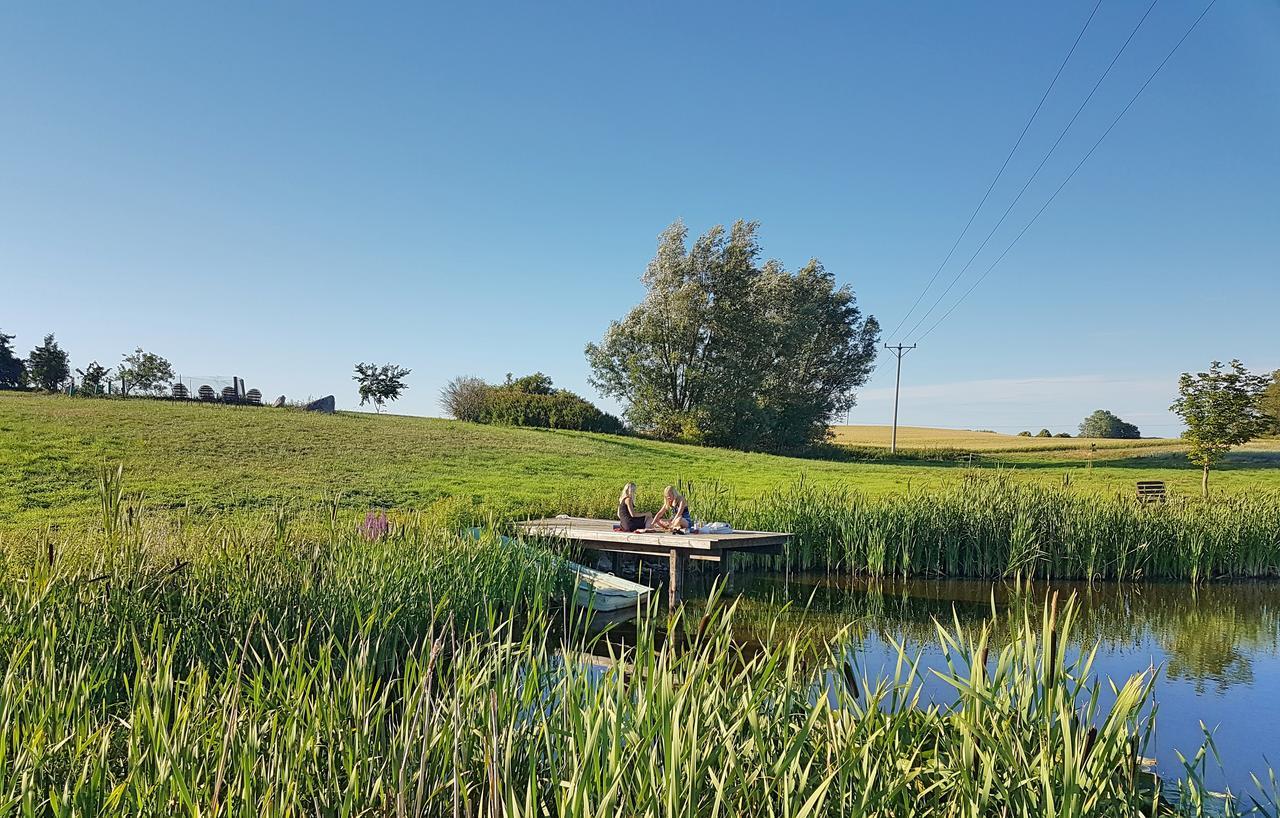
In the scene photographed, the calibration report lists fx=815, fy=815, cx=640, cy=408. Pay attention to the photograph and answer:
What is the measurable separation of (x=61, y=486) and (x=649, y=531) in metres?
12.0

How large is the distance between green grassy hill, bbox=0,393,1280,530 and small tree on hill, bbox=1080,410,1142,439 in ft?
134

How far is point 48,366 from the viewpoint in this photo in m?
A: 41.3

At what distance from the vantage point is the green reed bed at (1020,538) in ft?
40.8

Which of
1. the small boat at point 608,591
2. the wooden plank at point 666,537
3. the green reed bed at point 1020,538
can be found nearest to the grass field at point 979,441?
the green reed bed at point 1020,538

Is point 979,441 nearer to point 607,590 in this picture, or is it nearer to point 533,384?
point 533,384

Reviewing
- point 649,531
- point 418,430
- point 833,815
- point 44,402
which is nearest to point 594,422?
point 418,430

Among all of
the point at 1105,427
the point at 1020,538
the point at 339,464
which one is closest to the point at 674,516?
the point at 1020,538

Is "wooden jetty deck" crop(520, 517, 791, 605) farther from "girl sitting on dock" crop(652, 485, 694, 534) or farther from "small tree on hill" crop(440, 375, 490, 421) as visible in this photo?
"small tree on hill" crop(440, 375, 490, 421)

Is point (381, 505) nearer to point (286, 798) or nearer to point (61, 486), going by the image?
point (61, 486)

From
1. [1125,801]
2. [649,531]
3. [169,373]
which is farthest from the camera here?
[169,373]

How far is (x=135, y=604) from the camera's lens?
5039 mm

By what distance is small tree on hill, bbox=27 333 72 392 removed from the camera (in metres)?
41.3

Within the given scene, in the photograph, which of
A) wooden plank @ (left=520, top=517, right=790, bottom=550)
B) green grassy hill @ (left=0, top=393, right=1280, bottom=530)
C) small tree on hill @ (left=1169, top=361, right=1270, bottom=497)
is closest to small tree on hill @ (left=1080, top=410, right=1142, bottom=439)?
green grassy hill @ (left=0, top=393, right=1280, bottom=530)

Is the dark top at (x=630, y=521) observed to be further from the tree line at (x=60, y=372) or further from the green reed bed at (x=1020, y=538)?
the tree line at (x=60, y=372)
